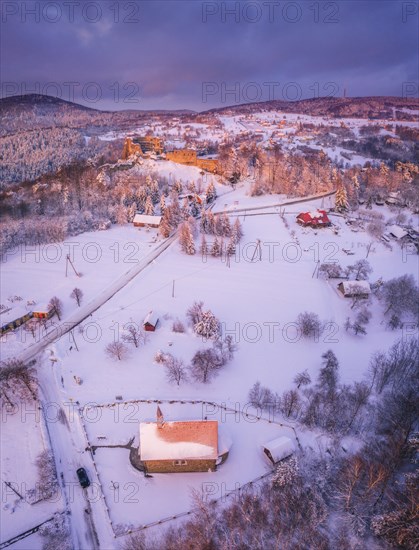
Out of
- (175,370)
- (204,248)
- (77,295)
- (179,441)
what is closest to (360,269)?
(204,248)

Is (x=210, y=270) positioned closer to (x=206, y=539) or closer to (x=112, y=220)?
Answer: (x=112, y=220)

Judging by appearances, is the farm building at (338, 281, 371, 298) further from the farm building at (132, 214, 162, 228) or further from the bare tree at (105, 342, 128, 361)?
the farm building at (132, 214, 162, 228)

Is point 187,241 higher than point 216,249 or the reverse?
higher

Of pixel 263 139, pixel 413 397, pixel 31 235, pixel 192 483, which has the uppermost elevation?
pixel 263 139

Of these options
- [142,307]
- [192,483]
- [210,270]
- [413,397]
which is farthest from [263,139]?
[192,483]

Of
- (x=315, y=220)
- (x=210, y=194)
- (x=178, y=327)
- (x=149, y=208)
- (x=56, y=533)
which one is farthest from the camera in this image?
(x=210, y=194)

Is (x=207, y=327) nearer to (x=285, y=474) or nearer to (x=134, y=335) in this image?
(x=134, y=335)

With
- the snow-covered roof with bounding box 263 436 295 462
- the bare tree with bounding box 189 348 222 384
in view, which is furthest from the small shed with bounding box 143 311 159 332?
the snow-covered roof with bounding box 263 436 295 462
